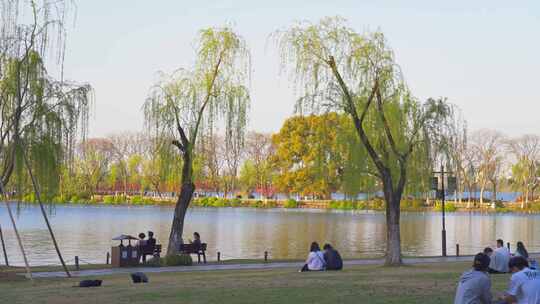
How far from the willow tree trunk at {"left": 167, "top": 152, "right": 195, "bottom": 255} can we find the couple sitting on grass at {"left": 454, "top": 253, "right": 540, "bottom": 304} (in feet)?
62.0

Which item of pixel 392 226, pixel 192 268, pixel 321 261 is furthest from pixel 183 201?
pixel 392 226

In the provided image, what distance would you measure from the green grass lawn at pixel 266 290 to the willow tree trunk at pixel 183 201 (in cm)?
835

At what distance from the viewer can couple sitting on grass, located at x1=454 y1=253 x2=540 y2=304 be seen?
32.3ft

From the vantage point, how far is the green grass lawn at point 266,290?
49.2 ft

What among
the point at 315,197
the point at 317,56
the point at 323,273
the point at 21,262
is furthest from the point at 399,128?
the point at 315,197

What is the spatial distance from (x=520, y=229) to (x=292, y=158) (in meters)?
39.7

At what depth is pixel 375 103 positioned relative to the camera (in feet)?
87.5

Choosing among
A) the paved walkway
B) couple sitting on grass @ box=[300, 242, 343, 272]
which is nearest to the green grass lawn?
couple sitting on grass @ box=[300, 242, 343, 272]

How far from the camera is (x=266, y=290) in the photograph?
16406 mm

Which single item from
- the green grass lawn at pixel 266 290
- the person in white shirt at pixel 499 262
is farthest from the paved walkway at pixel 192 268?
the person in white shirt at pixel 499 262

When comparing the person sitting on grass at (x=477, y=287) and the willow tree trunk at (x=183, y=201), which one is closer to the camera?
the person sitting on grass at (x=477, y=287)

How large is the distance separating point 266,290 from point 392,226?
34.4 feet

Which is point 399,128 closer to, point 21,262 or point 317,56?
point 317,56

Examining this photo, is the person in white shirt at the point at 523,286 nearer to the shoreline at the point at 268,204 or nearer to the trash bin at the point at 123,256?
the trash bin at the point at 123,256
